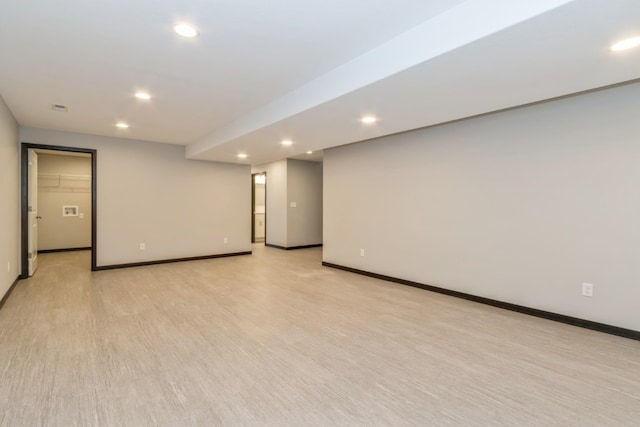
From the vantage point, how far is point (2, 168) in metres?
3.88

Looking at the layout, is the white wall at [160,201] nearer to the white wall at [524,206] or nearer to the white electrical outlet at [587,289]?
the white wall at [524,206]

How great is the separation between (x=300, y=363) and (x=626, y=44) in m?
3.12

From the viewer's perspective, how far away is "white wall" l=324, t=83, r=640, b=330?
311cm

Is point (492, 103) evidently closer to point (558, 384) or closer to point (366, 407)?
point (558, 384)

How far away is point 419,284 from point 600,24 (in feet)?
11.9

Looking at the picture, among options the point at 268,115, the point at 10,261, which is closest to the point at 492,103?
the point at 268,115

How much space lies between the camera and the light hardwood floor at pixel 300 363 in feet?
6.41

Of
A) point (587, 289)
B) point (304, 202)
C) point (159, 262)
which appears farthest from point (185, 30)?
point (304, 202)

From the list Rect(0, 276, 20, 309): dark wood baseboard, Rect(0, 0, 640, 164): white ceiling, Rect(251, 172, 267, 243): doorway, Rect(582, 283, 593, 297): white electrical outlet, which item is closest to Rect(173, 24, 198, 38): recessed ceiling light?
Rect(0, 0, 640, 164): white ceiling

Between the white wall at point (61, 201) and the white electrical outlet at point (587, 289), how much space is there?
10.1 m

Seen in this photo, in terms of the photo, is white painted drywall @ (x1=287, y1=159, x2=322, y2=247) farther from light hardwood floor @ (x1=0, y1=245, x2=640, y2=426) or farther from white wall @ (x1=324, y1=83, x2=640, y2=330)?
light hardwood floor @ (x1=0, y1=245, x2=640, y2=426)

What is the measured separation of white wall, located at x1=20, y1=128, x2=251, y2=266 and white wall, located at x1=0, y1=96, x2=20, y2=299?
0.84 meters

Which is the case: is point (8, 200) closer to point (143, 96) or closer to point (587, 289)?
point (143, 96)

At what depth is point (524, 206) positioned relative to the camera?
371 cm
